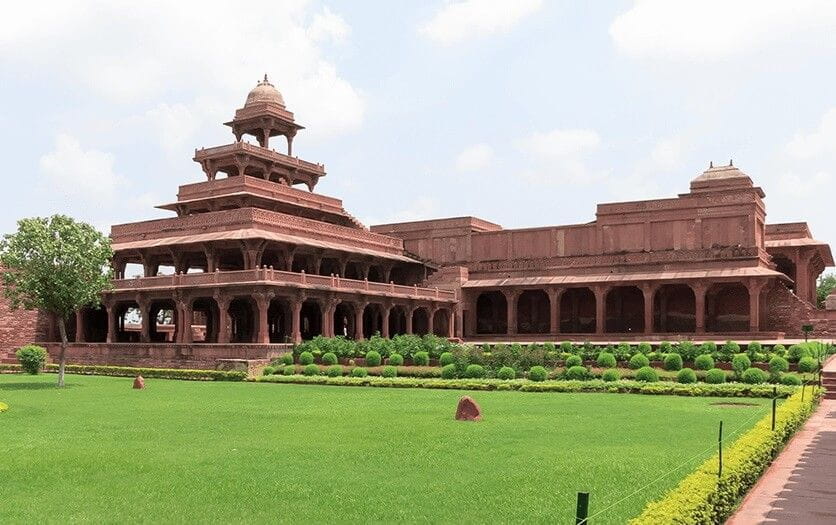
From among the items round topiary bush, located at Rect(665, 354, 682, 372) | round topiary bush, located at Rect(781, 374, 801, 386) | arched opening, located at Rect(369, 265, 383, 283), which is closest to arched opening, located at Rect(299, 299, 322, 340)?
arched opening, located at Rect(369, 265, 383, 283)

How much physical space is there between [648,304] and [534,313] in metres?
9.22

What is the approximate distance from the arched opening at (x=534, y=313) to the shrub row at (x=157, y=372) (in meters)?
26.4

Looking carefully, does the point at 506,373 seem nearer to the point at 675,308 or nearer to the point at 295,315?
the point at 295,315

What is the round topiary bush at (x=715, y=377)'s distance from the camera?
1099 inches

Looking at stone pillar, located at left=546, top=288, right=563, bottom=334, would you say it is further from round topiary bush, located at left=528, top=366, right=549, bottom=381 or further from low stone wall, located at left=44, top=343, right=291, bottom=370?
round topiary bush, located at left=528, top=366, right=549, bottom=381

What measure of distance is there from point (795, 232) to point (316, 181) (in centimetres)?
3226

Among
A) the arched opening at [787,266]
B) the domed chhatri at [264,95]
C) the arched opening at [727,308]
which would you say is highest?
the domed chhatri at [264,95]

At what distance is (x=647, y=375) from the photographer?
28812mm

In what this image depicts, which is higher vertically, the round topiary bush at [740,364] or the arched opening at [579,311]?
the arched opening at [579,311]

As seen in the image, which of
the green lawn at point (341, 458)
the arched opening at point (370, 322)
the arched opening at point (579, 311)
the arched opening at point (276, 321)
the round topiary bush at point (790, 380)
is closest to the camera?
the green lawn at point (341, 458)

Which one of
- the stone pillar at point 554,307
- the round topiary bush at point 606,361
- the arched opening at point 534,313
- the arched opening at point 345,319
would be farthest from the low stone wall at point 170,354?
the arched opening at point 534,313

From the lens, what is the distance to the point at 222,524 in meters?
9.31

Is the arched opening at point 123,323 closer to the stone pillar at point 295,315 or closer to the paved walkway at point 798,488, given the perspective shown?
the stone pillar at point 295,315

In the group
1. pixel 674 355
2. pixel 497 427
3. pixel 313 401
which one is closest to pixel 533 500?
pixel 497 427
